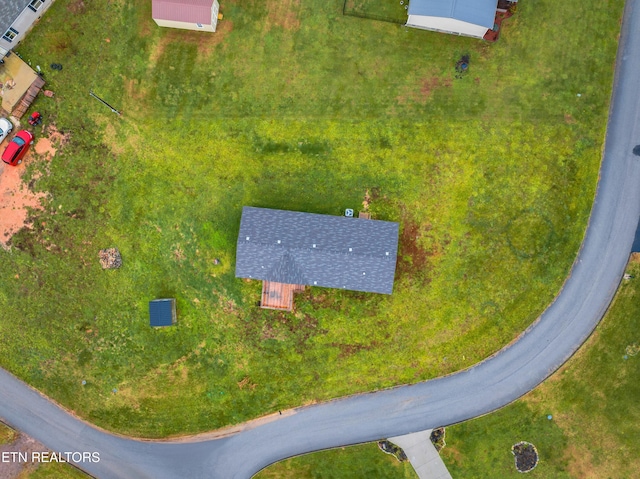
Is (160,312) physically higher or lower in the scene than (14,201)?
lower

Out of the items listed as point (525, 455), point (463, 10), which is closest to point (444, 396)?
point (525, 455)

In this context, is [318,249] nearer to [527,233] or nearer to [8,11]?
[527,233]

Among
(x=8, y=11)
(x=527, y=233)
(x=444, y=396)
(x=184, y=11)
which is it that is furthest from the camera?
(x=444, y=396)

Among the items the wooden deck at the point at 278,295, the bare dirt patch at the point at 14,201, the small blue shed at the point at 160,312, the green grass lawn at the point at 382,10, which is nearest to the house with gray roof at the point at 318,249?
the wooden deck at the point at 278,295

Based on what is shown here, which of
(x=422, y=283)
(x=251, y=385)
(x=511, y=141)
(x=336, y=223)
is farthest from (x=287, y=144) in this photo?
(x=251, y=385)

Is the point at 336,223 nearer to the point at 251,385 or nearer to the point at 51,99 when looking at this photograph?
the point at 251,385
